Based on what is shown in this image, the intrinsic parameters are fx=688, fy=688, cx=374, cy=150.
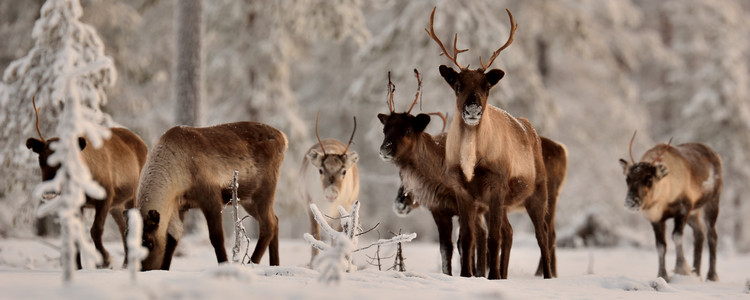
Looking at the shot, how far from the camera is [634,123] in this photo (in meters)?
22.6

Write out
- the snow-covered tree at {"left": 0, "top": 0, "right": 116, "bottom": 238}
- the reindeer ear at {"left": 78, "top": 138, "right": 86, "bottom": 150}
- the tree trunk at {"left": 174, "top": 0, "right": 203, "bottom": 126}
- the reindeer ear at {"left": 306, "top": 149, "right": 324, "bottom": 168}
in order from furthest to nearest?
1. the tree trunk at {"left": 174, "top": 0, "right": 203, "bottom": 126}
2. the snow-covered tree at {"left": 0, "top": 0, "right": 116, "bottom": 238}
3. the reindeer ear at {"left": 306, "top": 149, "right": 324, "bottom": 168}
4. the reindeer ear at {"left": 78, "top": 138, "right": 86, "bottom": 150}

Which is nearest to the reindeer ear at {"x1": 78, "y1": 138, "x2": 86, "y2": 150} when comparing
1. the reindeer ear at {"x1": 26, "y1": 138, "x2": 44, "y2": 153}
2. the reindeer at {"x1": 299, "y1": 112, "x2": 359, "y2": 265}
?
the reindeer ear at {"x1": 26, "y1": 138, "x2": 44, "y2": 153}

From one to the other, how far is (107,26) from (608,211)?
15966 millimetres

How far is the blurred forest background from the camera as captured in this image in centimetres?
1517

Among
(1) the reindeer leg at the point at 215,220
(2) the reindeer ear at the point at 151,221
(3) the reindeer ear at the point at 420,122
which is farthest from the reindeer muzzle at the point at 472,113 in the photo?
(2) the reindeer ear at the point at 151,221

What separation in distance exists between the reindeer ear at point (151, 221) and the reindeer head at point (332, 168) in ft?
8.52

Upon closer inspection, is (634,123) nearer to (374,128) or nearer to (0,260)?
(374,128)

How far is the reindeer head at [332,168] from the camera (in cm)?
841

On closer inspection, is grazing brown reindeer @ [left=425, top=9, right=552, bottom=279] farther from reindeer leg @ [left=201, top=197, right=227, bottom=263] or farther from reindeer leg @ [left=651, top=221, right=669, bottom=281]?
reindeer leg @ [left=651, top=221, right=669, bottom=281]

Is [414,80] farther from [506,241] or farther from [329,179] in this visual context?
[506,241]

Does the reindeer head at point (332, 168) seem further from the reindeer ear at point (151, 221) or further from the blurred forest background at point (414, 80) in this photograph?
the blurred forest background at point (414, 80)

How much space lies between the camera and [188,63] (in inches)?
443

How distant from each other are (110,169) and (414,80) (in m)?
10.5

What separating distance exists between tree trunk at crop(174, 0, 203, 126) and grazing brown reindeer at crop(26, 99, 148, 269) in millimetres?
2185
